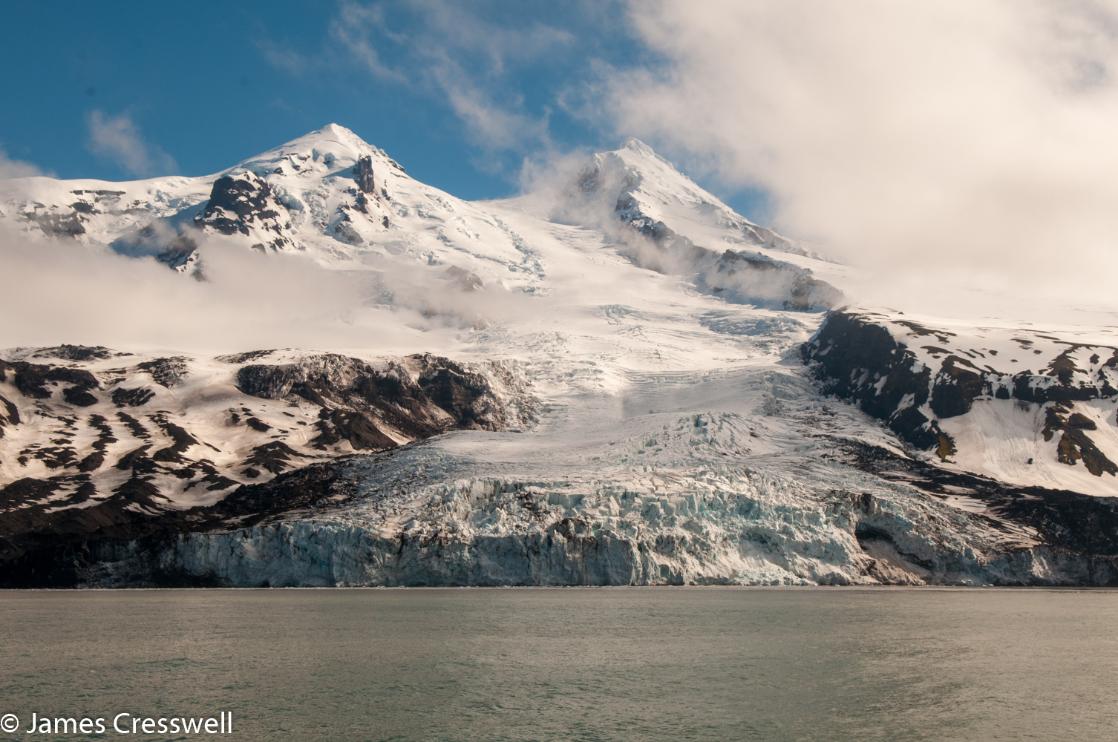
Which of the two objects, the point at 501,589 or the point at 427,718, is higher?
the point at 427,718

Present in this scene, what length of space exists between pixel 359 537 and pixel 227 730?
10546 cm

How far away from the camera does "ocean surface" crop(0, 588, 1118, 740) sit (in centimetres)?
5153

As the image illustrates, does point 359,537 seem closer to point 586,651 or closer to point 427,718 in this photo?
point 586,651

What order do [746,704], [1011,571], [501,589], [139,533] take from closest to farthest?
[746,704], [501,589], [1011,571], [139,533]

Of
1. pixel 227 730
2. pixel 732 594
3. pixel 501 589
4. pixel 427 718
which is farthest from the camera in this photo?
pixel 501 589

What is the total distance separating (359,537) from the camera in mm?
153750

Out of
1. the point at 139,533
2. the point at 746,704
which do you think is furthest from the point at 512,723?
the point at 139,533

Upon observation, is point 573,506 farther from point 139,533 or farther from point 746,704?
point 746,704

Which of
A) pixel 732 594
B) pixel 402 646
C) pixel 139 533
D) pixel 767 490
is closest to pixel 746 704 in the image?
pixel 402 646

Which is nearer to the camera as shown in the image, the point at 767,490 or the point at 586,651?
the point at 586,651

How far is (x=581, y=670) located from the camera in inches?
2680

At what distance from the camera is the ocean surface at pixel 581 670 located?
51531 millimetres

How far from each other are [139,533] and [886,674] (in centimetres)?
14933

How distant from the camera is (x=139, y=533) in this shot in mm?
182875
